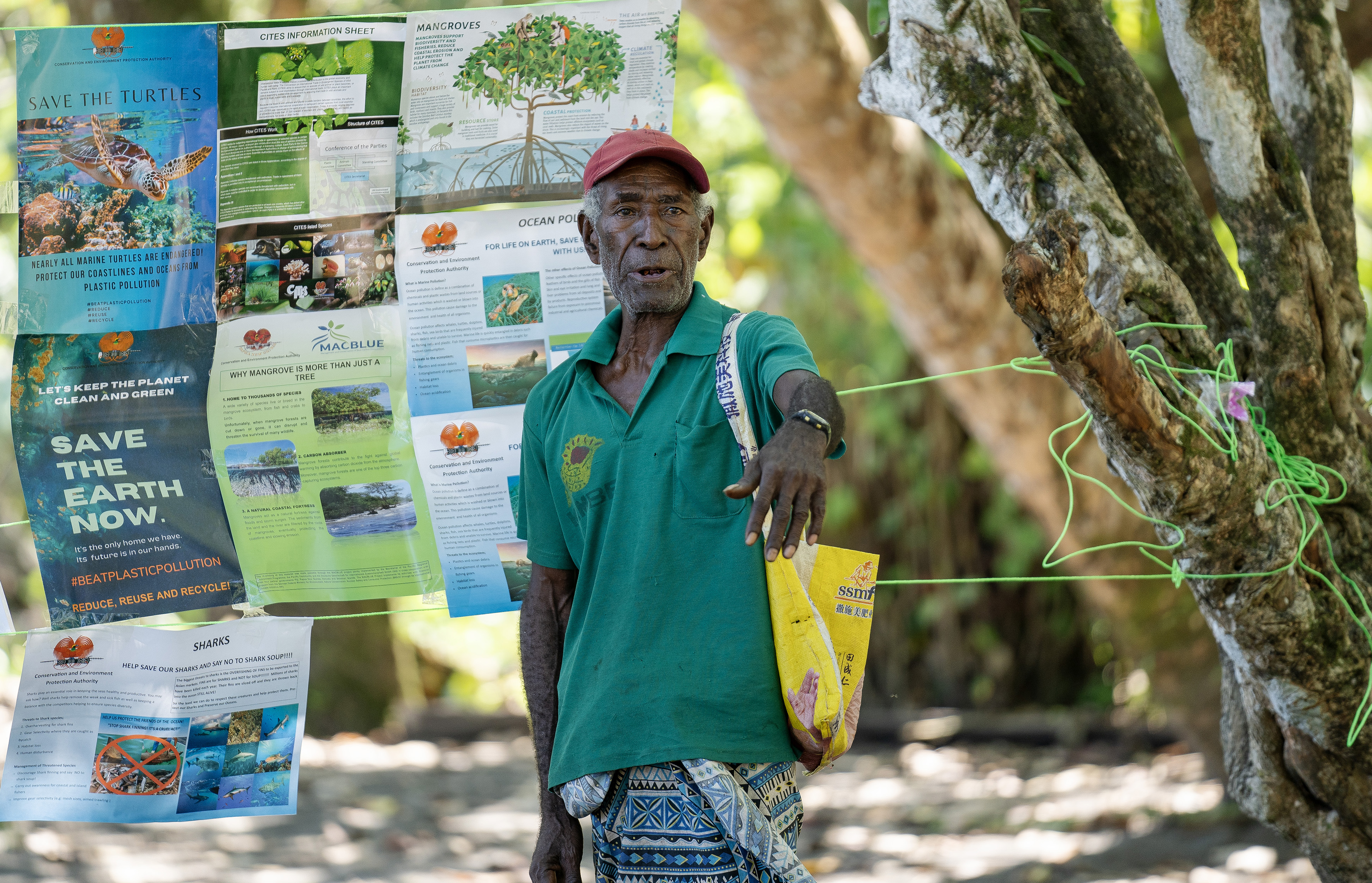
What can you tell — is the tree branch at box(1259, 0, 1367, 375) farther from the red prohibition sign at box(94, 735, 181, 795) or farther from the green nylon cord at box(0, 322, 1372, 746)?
the red prohibition sign at box(94, 735, 181, 795)

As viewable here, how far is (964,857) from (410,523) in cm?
303

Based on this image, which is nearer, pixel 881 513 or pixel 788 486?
pixel 788 486

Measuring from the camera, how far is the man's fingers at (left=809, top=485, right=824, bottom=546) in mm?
1469

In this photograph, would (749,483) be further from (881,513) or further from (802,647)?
(881,513)

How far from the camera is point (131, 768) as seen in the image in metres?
2.47

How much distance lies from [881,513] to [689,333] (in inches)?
210

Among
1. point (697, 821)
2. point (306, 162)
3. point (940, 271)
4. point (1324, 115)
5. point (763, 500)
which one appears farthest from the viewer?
point (940, 271)

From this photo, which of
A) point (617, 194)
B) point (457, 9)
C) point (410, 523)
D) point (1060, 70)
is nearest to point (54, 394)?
point (410, 523)

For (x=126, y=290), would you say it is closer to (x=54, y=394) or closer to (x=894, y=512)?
(x=54, y=394)

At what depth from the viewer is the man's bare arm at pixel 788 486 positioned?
1455mm

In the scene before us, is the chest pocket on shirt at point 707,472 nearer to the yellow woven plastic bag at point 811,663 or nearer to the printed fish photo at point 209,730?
the yellow woven plastic bag at point 811,663

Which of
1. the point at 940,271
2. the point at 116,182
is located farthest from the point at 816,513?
the point at 940,271

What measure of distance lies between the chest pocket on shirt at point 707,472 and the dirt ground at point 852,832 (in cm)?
311

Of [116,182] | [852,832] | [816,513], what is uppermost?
[116,182]
